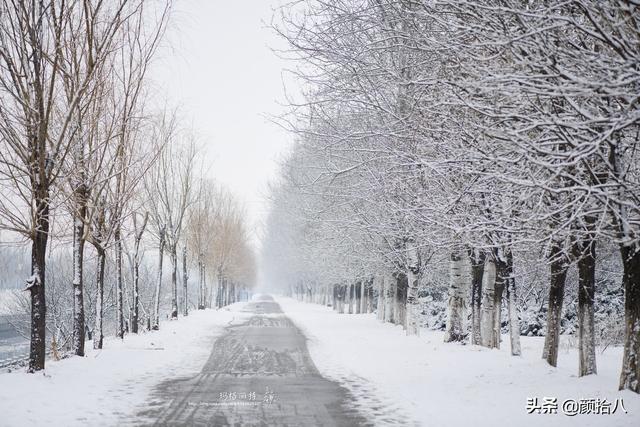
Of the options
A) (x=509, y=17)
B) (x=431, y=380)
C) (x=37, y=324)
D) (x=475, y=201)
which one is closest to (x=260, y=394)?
(x=431, y=380)

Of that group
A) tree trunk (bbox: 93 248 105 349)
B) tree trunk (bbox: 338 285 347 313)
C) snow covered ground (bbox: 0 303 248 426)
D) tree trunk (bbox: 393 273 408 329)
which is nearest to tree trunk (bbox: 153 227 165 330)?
snow covered ground (bbox: 0 303 248 426)

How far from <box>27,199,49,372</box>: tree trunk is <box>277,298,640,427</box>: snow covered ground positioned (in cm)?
569

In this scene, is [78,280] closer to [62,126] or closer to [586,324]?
[62,126]

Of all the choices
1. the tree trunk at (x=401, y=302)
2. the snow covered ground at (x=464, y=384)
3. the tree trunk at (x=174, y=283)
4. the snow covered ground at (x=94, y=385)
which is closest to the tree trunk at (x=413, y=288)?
the snow covered ground at (x=464, y=384)

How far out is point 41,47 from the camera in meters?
9.88

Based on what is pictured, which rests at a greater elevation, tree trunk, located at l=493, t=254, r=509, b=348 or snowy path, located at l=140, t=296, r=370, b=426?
tree trunk, located at l=493, t=254, r=509, b=348

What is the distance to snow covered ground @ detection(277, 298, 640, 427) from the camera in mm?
7637

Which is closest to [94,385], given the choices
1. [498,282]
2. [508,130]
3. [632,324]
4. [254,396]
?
[254,396]

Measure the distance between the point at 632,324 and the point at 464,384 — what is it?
3.23 metres

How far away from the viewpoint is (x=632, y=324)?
8.11 meters

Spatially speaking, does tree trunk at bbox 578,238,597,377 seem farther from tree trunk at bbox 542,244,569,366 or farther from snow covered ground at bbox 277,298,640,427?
tree trunk at bbox 542,244,569,366

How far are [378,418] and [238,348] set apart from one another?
10.1 meters

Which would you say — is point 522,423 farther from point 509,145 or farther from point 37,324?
point 37,324

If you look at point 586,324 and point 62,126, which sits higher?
point 62,126
